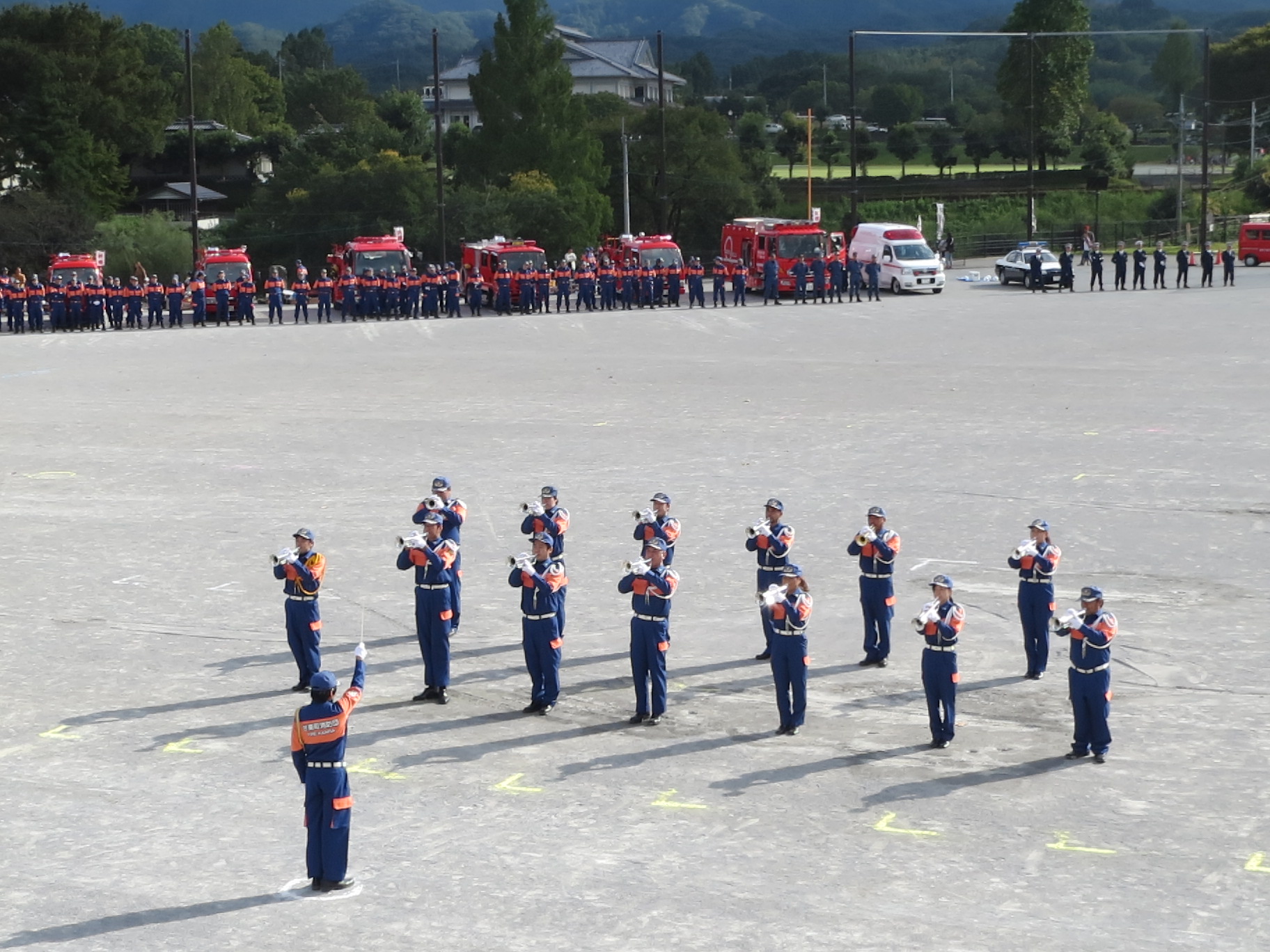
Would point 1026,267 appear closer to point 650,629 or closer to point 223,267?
point 223,267

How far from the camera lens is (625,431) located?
83.6 ft

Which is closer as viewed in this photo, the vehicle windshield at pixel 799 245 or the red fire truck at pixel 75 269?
the red fire truck at pixel 75 269

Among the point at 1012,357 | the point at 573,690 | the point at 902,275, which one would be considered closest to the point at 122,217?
the point at 902,275

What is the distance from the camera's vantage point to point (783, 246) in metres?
48.8

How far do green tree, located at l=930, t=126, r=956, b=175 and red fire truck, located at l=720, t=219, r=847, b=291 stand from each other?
53.0 m

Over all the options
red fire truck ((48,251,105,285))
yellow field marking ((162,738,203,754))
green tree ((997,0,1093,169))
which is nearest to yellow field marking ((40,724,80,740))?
yellow field marking ((162,738,203,754))

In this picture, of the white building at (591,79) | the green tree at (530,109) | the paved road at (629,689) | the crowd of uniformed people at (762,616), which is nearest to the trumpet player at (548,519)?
the crowd of uniformed people at (762,616)

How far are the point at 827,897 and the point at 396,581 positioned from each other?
27.8ft

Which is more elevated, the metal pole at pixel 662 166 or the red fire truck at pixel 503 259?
the metal pole at pixel 662 166

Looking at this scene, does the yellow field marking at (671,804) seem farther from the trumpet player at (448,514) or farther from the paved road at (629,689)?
the trumpet player at (448,514)

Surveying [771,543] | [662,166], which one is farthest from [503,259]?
[771,543]

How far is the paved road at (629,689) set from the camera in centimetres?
942

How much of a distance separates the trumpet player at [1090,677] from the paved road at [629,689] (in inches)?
10.6

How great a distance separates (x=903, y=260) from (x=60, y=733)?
39927 mm
